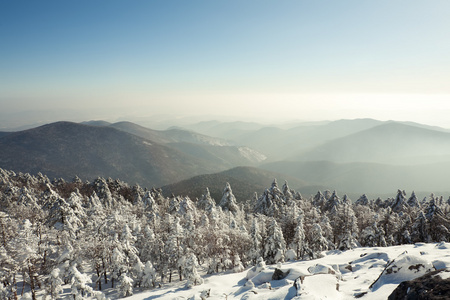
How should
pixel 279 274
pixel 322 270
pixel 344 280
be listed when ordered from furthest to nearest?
1. pixel 279 274
2. pixel 322 270
3. pixel 344 280

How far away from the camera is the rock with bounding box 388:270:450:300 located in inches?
428

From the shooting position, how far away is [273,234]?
45938mm

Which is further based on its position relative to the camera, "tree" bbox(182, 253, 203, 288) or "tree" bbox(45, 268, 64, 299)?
"tree" bbox(182, 253, 203, 288)

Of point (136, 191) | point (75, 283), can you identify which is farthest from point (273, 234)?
point (136, 191)

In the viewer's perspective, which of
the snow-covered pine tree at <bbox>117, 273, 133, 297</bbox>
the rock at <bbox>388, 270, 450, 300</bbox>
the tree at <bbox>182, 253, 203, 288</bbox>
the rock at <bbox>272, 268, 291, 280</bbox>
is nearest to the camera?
the rock at <bbox>388, 270, 450, 300</bbox>

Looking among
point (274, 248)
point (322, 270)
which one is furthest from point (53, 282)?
point (274, 248)

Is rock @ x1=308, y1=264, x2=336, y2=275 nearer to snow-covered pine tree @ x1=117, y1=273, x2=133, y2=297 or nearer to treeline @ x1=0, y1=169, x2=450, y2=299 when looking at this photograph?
treeline @ x1=0, y1=169, x2=450, y2=299

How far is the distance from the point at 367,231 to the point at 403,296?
50239mm

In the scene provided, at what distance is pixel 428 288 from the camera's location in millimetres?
11477

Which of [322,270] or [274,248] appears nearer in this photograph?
[322,270]

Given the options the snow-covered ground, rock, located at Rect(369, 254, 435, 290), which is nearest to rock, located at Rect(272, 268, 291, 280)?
the snow-covered ground

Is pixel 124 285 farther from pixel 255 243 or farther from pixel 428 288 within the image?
pixel 428 288

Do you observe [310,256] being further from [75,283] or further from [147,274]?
[75,283]

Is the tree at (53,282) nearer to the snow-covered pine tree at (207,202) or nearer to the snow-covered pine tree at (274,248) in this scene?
Answer: the snow-covered pine tree at (274,248)
